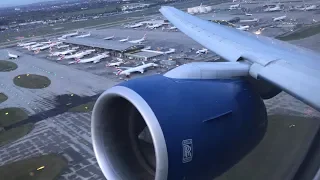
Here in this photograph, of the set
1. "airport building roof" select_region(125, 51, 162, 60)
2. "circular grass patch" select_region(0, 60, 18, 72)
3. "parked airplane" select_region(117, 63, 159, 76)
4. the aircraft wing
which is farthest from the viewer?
"circular grass patch" select_region(0, 60, 18, 72)

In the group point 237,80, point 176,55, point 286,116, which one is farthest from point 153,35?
point 237,80

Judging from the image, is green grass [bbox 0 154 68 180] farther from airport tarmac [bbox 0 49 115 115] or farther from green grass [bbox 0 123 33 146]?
airport tarmac [bbox 0 49 115 115]

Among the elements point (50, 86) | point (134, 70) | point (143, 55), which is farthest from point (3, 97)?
point (143, 55)

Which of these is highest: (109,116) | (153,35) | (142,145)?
(109,116)

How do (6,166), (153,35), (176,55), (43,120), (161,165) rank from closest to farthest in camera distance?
(161,165) → (6,166) → (43,120) → (176,55) → (153,35)

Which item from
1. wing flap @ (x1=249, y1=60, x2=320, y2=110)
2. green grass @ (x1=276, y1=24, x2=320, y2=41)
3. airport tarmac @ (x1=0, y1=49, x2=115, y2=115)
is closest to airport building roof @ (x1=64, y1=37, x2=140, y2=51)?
airport tarmac @ (x1=0, y1=49, x2=115, y2=115)

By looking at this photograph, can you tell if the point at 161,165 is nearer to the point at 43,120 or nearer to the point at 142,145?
the point at 142,145

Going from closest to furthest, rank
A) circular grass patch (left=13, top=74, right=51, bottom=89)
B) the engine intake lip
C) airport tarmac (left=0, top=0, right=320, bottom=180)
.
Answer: the engine intake lip < airport tarmac (left=0, top=0, right=320, bottom=180) < circular grass patch (left=13, top=74, right=51, bottom=89)
